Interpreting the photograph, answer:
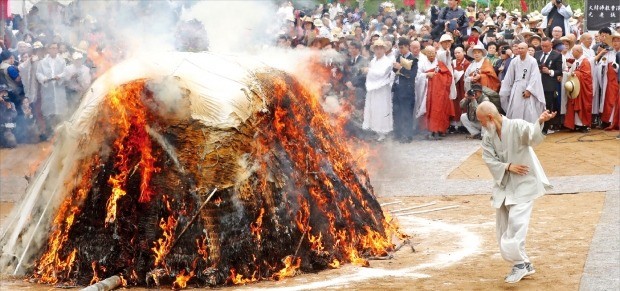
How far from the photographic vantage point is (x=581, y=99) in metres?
19.4

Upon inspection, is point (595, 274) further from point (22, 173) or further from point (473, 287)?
point (22, 173)

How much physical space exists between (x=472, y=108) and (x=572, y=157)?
2.59 m

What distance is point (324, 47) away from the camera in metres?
17.9

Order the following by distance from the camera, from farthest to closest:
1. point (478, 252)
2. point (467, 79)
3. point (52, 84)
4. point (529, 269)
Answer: point (52, 84) < point (467, 79) < point (478, 252) < point (529, 269)

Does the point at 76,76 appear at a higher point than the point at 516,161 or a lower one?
higher

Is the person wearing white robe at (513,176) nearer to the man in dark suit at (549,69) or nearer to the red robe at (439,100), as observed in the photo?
the man in dark suit at (549,69)

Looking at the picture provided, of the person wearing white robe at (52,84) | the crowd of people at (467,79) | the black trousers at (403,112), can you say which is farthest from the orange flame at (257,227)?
the person wearing white robe at (52,84)

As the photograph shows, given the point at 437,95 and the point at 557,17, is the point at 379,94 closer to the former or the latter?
the point at 437,95

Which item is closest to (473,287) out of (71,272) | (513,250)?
(513,250)

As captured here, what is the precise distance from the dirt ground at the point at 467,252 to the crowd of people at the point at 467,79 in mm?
3222

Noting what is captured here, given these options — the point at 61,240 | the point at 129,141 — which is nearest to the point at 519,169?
the point at 129,141

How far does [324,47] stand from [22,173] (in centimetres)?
601

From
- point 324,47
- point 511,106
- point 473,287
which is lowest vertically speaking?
point 473,287

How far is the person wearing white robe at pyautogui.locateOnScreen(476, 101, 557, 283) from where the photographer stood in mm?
9633
